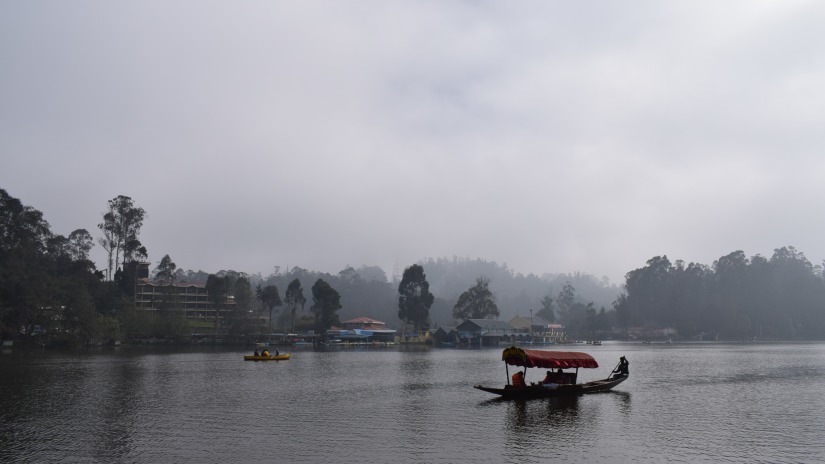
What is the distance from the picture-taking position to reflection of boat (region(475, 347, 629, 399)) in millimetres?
36906

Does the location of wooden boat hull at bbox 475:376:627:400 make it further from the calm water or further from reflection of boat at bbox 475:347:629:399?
the calm water

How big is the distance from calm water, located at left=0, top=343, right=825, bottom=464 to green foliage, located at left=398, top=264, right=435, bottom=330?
286 ft

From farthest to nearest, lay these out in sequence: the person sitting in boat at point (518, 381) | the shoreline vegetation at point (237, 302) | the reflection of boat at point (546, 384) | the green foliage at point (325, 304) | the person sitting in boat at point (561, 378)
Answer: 1. the green foliage at point (325, 304)
2. the shoreline vegetation at point (237, 302)
3. the person sitting in boat at point (561, 378)
4. the person sitting in boat at point (518, 381)
5. the reflection of boat at point (546, 384)

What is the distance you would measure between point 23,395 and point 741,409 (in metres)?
42.5

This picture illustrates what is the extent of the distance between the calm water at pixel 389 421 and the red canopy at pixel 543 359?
246 centimetres

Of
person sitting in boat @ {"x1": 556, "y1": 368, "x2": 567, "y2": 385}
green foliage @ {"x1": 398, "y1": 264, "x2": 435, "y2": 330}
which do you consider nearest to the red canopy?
person sitting in boat @ {"x1": 556, "y1": 368, "x2": 567, "y2": 385}

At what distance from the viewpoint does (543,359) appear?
3922cm

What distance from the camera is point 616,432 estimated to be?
91.6ft

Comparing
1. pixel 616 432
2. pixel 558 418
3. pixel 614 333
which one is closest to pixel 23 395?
pixel 558 418

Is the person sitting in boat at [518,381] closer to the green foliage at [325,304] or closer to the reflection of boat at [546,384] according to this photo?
the reflection of boat at [546,384]

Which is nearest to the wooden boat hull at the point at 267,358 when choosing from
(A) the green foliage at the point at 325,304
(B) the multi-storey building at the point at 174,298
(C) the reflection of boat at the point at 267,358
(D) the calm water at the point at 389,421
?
(C) the reflection of boat at the point at 267,358

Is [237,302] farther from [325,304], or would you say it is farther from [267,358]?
[267,358]

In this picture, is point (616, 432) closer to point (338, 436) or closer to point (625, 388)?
point (338, 436)

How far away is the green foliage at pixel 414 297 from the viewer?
14000 centimetres
